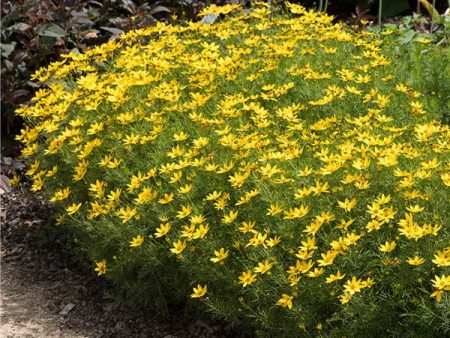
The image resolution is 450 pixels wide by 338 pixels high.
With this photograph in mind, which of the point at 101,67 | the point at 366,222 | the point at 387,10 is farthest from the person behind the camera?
the point at 387,10

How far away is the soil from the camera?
378 centimetres

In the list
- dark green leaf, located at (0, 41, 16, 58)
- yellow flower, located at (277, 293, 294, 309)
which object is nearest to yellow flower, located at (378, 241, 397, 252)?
yellow flower, located at (277, 293, 294, 309)

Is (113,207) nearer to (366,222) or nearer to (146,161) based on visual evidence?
(146,161)

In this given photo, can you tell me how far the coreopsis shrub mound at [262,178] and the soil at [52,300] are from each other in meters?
0.16

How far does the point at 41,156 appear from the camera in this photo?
4254mm

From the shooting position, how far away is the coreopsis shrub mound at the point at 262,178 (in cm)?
297

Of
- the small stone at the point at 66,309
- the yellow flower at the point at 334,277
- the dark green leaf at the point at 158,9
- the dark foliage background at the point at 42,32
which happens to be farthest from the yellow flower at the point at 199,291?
the dark green leaf at the point at 158,9

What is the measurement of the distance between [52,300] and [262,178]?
1387mm

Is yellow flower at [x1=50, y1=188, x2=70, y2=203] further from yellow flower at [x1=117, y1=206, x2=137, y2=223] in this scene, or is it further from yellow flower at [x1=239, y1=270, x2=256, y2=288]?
yellow flower at [x1=239, y1=270, x2=256, y2=288]

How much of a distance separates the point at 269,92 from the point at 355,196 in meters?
1.11

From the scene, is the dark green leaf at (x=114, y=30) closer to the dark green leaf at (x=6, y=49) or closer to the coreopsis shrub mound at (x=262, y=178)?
the dark green leaf at (x=6, y=49)

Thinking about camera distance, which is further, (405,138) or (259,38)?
(259,38)

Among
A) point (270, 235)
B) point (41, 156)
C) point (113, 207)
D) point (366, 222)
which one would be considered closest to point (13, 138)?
point (41, 156)

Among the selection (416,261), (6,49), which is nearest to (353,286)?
(416,261)
